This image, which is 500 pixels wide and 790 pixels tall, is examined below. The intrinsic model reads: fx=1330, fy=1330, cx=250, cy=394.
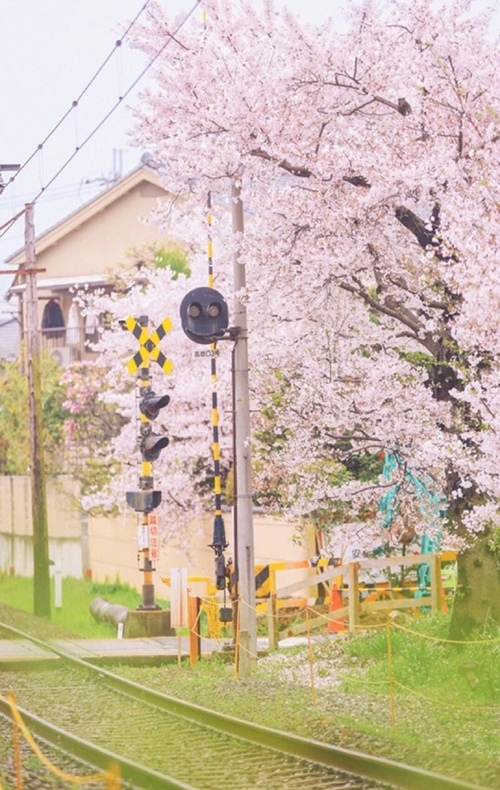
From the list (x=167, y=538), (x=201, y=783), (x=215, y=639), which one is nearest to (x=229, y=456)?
(x=167, y=538)

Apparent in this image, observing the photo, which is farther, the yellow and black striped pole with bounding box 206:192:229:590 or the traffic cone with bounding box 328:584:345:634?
the traffic cone with bounding box 328:584:345:634

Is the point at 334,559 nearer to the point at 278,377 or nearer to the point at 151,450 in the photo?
the point at 151,450

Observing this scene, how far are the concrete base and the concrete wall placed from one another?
2.57 ft

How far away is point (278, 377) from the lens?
1773 centimetres

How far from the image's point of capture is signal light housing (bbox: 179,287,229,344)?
54.1 feet

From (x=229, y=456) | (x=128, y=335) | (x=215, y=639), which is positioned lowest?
(x=215, y=639)

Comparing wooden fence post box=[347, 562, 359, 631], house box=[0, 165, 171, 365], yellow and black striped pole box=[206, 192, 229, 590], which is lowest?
wooden fence post box=[347, 562, 359, 631]

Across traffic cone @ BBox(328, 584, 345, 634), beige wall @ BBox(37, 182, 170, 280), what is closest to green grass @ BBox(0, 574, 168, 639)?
traffic cone @ BBox(328, 584, 345, 634)

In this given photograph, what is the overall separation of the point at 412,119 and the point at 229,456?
41.5 feet

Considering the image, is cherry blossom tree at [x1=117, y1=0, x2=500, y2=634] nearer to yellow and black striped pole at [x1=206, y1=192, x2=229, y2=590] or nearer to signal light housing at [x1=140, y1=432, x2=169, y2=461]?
yellow and black striped pole at [x1=206, y1=192, x2=229, y2=590]

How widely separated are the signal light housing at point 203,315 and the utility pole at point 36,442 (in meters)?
A: 11.1

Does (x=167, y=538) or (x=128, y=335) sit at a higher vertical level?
(x=128, y=335)

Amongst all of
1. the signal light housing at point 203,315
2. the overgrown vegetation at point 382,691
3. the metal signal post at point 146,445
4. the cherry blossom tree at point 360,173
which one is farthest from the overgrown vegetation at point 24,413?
the cherry blossom tree at point 360,173

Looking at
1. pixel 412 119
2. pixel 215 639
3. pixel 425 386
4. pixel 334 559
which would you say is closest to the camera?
pixel 412 119
